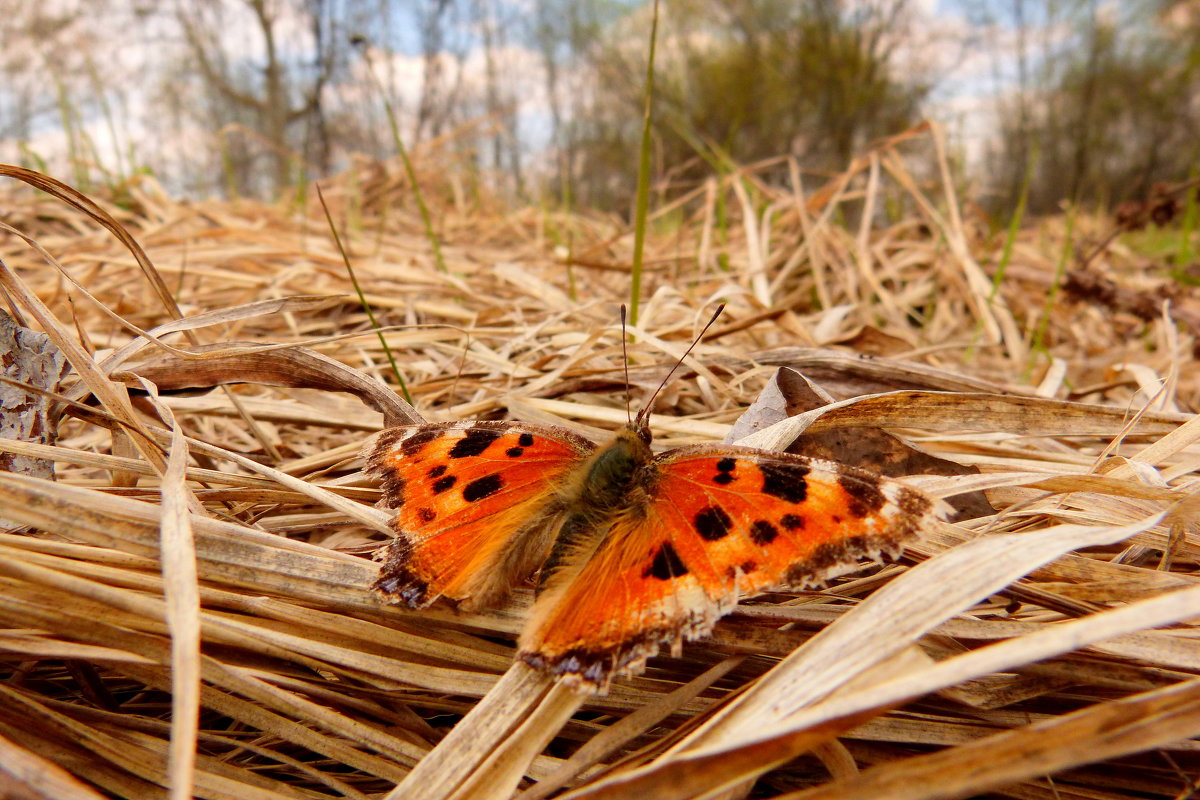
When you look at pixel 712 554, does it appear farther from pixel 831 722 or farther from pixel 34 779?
pixel 34 779

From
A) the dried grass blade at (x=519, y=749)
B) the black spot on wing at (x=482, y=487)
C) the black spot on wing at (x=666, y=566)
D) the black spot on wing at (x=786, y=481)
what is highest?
the black spot on wing at (x=786, y=481)

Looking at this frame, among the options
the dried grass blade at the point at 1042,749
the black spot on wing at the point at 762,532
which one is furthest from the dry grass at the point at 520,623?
the black spot on wing at the point at 762,532

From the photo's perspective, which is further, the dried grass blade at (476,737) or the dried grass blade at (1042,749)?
the dried grass blade at (476,737)

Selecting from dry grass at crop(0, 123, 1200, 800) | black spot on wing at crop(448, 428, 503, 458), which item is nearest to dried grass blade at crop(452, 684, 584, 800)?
dry grass at crop(0, 123, 1200, 800)

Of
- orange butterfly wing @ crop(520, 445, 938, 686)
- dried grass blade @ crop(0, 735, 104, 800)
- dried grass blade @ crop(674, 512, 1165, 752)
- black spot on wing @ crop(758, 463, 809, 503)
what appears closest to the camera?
dried grass blade @ crop(0, 735, 104, 800)

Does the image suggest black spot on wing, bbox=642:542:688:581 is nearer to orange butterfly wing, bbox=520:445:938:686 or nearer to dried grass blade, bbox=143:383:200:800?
orange butterfly wing, bbox=520:445:938:686

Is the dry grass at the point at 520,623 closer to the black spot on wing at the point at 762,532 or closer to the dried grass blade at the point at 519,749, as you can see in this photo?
the dried grass blade at the point at 519,749

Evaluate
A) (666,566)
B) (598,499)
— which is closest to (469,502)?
(598,499)
